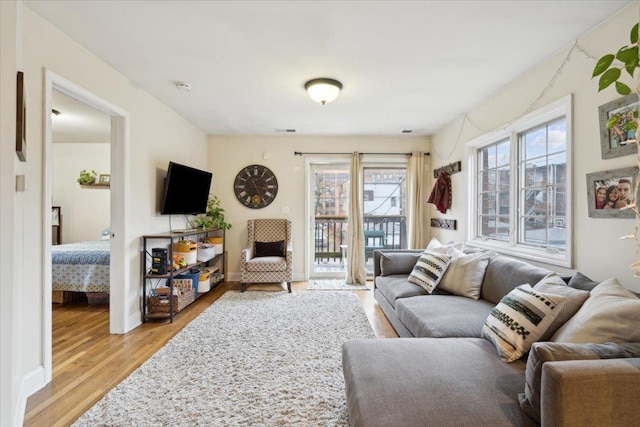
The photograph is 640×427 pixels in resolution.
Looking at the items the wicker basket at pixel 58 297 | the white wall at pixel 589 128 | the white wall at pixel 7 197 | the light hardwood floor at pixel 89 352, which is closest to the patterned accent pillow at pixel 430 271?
the light hardwood floor at pixel 89 352

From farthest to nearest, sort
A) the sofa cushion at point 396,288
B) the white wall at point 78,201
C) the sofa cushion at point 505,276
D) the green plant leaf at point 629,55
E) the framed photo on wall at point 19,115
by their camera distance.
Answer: the white wall at point 78,201, the sofa cushion at point 396,288, the sofa cushion at point 505,276, the framed photo on wall at point 19,115, the green plant leaf at point 629,55

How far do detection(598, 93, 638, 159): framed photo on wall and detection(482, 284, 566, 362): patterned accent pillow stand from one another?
1037mm

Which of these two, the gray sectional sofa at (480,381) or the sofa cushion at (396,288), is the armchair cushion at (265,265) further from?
the gray sectional sofa at (480,381)

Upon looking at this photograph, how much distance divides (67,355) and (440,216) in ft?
15.0

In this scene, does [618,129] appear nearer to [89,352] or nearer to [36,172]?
Result: [36,172]

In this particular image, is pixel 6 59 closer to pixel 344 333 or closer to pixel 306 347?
pixel 306 347

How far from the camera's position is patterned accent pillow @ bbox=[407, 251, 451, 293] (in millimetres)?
2852

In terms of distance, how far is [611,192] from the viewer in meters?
1.96

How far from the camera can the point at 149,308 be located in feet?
10.9

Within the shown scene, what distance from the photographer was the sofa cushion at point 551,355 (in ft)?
3.64

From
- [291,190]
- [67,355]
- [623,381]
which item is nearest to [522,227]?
[623,381]

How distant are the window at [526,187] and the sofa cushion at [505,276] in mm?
307

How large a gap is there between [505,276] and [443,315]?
2.16 feet

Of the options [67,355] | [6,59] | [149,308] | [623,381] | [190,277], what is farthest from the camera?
[190,277]
